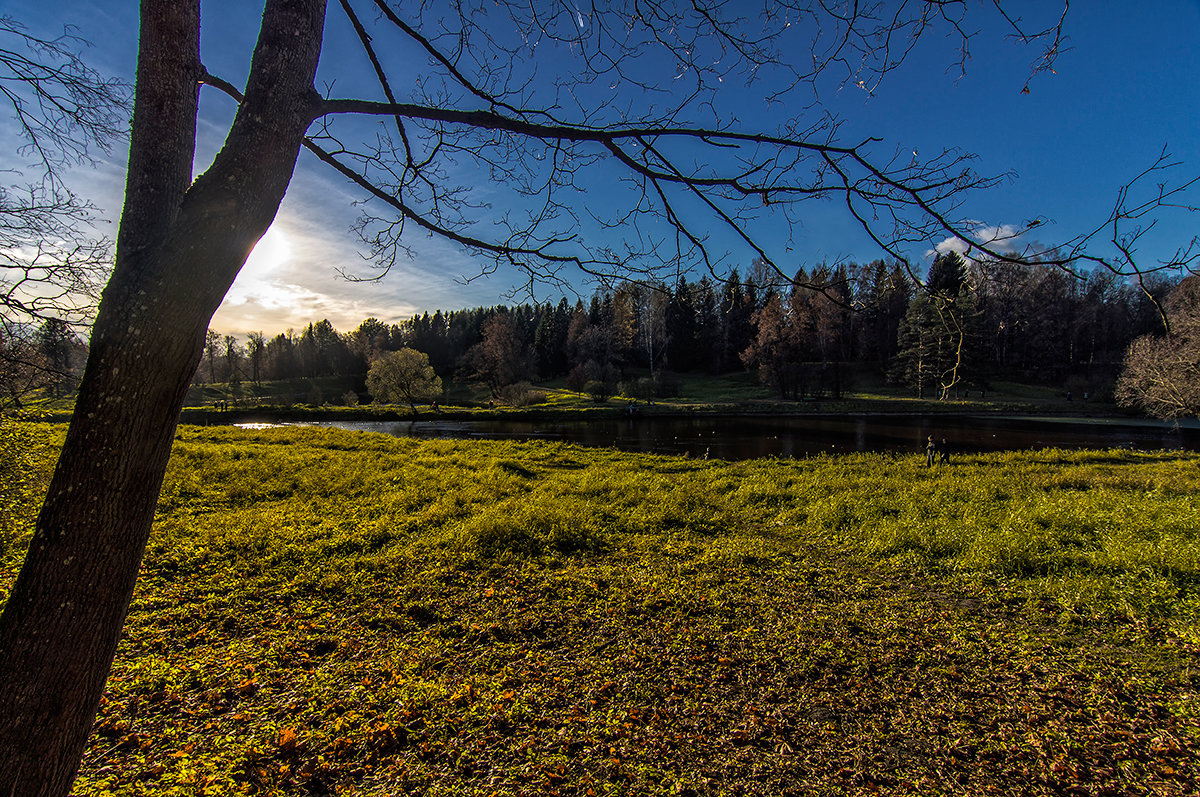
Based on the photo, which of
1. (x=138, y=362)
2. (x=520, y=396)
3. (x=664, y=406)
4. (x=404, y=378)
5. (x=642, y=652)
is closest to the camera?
(x=138, y=362)

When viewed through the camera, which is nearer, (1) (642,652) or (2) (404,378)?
(1) (642,652)

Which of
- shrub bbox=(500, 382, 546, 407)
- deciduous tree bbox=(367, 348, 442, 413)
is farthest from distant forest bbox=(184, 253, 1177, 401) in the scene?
deciduous tree bbox=(367, 348, 442, 413)

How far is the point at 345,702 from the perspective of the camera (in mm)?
3496

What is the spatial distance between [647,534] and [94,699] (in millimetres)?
7125

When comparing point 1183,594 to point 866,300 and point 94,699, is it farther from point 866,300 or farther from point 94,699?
point 94,699

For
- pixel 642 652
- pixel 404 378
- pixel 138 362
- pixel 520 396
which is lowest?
pixel 642 652

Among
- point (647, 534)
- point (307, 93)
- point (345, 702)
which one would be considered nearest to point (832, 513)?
point (647, 534)

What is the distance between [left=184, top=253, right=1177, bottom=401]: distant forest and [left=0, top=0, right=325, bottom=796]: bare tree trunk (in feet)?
6.00

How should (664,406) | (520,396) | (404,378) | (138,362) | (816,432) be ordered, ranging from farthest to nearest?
(520,396) < (404,378) < (664,406) < (816,432) < (138,362)

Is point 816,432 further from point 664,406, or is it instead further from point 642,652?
point 642,652

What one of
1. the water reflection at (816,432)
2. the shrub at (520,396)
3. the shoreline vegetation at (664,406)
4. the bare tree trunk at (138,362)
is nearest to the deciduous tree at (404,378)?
the shoreline vegetation at (664,406)

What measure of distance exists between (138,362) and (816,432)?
116 feet

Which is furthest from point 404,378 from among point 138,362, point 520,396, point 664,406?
point 138,362

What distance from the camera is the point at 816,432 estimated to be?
3272 cm
